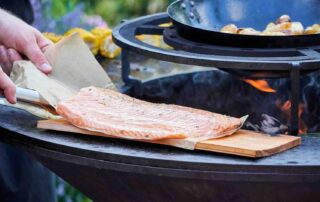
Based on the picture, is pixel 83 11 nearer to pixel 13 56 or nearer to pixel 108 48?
pixel 108 48

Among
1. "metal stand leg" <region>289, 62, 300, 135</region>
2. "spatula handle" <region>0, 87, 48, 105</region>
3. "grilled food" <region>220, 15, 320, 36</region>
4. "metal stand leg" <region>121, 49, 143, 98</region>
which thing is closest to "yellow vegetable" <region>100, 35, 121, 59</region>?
"metal stand leg" <region>121, 49, 143, 98</region>

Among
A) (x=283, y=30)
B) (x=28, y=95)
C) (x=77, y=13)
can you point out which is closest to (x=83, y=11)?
(x=77, y=13)

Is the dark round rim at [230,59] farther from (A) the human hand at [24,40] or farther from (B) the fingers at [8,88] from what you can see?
(B) the fingers at [8,88]

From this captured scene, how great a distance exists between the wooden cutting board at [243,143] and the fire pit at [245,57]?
0.12 m

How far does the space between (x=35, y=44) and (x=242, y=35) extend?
0.73 m

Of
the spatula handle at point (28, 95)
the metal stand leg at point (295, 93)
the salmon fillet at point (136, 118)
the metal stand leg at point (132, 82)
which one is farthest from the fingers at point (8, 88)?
the metal stand leg at point (295, 93)

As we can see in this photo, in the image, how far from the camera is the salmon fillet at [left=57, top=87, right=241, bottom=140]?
2.14 metres

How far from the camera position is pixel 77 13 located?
14.0ft

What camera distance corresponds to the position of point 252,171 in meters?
1.99

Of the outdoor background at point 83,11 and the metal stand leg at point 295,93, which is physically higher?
the metal stand leg at point 295,93

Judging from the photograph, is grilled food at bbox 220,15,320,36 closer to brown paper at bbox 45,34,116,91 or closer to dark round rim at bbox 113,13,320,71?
dark round rim at bbox 113,13,320,71

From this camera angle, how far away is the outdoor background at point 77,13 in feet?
13.6

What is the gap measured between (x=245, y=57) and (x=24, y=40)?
79 cm

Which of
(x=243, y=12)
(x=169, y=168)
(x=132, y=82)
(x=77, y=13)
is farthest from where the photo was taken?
(x=77, y=13)
